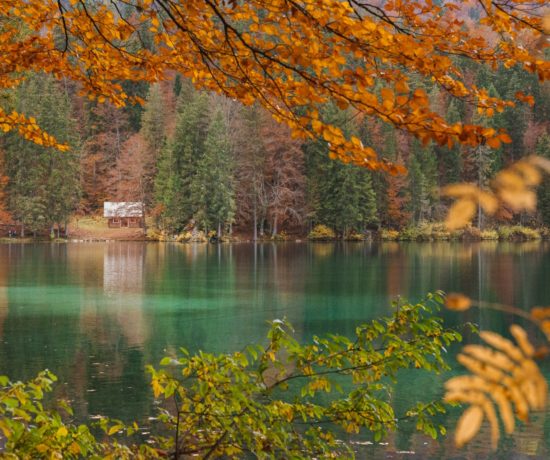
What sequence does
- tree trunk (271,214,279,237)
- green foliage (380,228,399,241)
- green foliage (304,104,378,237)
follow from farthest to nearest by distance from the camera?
green foliage (380,228,399,241) < tree trunk (271,214,279,237) < green foliage (304,104,378,237)

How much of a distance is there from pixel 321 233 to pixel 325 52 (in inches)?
2180

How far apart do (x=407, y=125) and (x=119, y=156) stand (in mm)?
67052

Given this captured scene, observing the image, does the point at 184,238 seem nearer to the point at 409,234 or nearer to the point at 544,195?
the point at 409,234

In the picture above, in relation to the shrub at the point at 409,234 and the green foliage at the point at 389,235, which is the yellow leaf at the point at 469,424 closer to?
the green foliage at the point at 389,235

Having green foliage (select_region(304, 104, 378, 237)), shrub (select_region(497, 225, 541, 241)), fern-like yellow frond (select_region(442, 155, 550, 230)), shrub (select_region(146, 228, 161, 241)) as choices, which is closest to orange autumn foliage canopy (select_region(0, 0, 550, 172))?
fern-like yellow frond (select_region(442, 155, 550, 230))

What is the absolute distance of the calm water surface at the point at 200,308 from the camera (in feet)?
31.5

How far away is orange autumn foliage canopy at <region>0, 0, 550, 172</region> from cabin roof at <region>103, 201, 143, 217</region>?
57.2 m

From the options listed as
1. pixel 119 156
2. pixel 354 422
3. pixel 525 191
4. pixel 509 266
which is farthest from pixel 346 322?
pixel 119 156

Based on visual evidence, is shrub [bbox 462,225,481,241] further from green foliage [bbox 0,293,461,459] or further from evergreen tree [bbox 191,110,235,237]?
green foliage [bbox 0,293,461,459]

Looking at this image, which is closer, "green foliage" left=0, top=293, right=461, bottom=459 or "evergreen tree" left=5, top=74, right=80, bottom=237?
"green foliage" left=0, top=293, right=461, bottom=459

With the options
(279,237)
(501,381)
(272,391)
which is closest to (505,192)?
(501,381)

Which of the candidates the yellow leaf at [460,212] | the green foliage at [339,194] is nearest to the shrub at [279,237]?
the green foliage at [339,194]

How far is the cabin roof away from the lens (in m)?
60.6

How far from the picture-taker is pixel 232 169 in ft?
194
